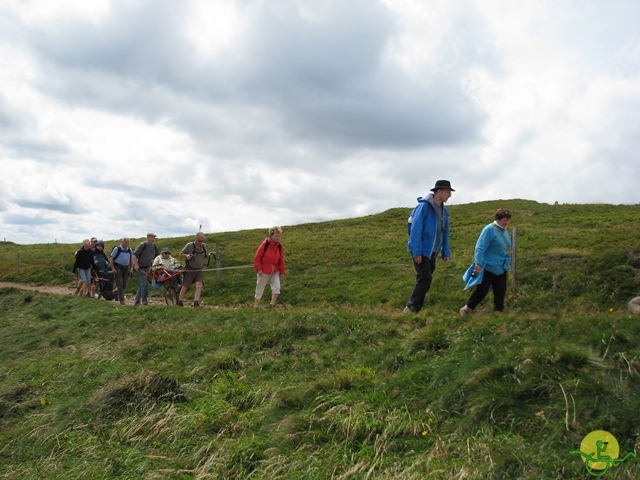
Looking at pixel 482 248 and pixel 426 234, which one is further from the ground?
pixel 426 234

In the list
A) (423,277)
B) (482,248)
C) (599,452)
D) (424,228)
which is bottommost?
(599,452)

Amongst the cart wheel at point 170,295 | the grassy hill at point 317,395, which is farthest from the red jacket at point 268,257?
the cart wheel at point 170,295

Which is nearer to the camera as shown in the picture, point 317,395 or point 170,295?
point 317,395

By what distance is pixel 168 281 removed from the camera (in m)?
17.1

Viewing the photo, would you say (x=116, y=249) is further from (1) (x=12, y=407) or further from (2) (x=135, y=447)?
(2) (x=135, y=447)

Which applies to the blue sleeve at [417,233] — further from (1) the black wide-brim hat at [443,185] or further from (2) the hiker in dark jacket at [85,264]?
(2) the hiker in dark jacket at [85,264]

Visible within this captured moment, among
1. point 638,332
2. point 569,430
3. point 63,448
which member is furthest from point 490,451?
point 63,448

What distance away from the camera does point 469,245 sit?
85.6ft

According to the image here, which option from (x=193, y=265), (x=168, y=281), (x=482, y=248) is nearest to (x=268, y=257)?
→ (x=193, y=265)

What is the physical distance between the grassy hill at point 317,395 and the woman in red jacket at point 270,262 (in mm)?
1503

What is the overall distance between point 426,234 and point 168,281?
10171 mm

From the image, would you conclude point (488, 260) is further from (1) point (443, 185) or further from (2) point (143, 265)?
(2) point (143, 265)

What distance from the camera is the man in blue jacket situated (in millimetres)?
9383

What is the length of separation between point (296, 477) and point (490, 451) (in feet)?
6.11
